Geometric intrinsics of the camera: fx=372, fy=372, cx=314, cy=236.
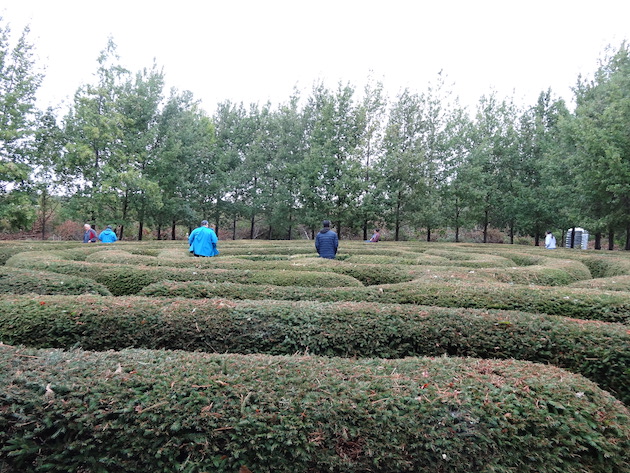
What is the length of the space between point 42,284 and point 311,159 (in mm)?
18855

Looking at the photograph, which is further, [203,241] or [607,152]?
[607,152]

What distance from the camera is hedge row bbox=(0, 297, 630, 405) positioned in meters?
3.43

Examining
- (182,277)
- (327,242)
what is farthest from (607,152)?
(182,277)

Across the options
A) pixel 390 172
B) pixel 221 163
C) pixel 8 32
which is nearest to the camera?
pixel 8 32

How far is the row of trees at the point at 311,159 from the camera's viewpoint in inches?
658

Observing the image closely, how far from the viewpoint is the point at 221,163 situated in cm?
2431

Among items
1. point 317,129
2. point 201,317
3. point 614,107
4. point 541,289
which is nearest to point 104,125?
point 317,129

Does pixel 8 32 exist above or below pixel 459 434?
above

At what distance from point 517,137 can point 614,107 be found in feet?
26.4

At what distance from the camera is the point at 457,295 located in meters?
4.82

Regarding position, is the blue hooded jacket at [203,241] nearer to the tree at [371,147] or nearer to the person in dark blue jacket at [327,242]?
the person in dark blue jacket at [327,242]

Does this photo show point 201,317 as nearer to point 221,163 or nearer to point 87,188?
point 87,188

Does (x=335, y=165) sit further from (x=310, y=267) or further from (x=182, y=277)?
(x=182, y=277)

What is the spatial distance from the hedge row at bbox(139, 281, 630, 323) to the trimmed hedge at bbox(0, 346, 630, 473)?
2.45 meters
